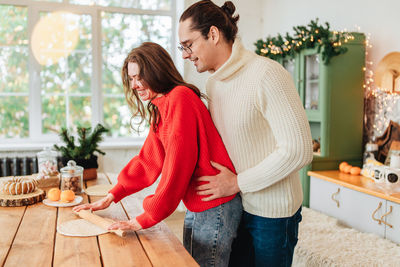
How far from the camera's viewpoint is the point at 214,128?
52.1 inches

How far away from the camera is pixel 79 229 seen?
133cm

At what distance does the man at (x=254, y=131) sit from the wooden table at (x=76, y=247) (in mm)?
176

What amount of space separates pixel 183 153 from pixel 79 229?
47cm

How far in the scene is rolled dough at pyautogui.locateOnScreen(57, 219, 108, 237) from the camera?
1.29 meters

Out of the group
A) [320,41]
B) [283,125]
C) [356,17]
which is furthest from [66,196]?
[356,17]

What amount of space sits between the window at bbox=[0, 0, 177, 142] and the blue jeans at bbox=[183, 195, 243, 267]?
3.27 metres

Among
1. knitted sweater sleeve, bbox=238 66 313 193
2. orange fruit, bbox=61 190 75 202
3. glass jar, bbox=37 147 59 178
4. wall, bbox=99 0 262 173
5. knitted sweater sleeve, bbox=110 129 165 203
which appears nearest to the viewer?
knitted sweater sleeve, bbox=238 66 313 193

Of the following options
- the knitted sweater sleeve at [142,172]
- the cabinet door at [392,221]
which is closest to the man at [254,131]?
the knitted sweater sleeve at [142,172]

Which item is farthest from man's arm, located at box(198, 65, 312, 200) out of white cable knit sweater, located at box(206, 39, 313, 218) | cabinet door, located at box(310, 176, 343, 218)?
cabinet door, located at box(310, 176, 343, 218)

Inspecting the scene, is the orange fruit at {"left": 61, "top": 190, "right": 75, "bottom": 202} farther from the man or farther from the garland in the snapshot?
the garland

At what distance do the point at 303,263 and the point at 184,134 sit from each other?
4.67 feet

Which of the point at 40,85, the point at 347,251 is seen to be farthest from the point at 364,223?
the point at 40,85

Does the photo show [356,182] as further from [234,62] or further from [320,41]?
[234,62]

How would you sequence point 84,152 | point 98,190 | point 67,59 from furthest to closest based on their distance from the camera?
point 67,59 → point 84,152 → point 98,190
